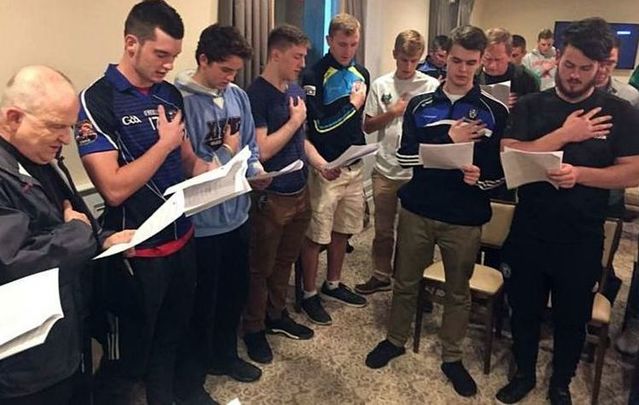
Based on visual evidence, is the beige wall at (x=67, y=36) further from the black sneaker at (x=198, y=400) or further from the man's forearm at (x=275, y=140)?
the black sneaker at (x=198, y=400)

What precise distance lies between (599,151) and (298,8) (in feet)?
8.50

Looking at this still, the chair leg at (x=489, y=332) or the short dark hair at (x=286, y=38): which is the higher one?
the short dark hair at (x=286, y=38)

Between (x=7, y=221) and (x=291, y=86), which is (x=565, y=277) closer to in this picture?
(x=291, y=86)

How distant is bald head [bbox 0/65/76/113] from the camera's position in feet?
4.16

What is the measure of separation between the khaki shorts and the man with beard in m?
0.95

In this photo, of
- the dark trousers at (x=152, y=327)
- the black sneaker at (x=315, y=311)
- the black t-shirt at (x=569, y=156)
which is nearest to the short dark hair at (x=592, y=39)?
the black t-shirt at (x=569, y=156)

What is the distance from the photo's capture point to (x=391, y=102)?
3127mm

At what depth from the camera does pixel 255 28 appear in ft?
9.66

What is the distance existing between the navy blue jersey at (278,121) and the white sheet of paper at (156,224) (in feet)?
2.94

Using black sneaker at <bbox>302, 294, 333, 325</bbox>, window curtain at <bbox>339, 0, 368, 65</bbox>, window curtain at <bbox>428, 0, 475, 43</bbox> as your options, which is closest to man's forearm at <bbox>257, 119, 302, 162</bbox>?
black sneaker at <bbox>302, 294, 333, 325</bbox>

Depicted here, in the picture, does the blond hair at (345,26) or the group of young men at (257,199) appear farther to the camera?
the blond hair at (345,26)

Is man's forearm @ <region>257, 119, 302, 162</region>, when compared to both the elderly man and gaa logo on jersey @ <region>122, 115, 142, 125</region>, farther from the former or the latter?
the elderly man

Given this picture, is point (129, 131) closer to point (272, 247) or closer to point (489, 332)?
point (272, 247)

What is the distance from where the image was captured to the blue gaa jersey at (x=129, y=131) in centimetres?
156
